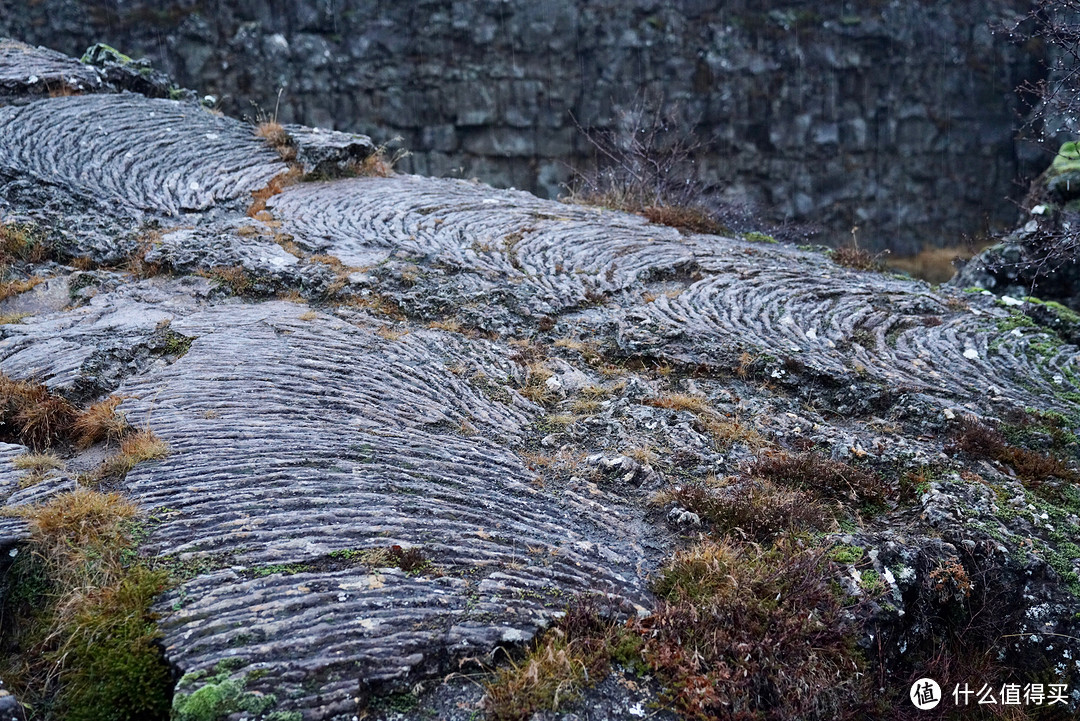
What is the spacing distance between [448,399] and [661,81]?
60.1ft

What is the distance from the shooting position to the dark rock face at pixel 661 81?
19.4m

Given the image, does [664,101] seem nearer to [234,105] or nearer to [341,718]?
[234,105]

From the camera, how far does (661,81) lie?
69.9 ft

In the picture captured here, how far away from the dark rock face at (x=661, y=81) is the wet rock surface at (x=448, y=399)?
11356 millimetres

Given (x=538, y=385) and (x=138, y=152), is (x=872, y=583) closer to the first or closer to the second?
(x=538, y=385)

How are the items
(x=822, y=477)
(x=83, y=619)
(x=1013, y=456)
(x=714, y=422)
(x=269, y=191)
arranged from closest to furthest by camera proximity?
(x=83, y=619) < (x=822, y=477) < (x=1013, y=456) < (x=714, y=422) < (x=269, y=191)

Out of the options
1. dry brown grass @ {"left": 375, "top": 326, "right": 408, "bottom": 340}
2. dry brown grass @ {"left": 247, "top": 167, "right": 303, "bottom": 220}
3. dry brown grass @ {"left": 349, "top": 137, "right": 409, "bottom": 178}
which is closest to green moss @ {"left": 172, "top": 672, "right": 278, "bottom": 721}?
dry brown grass @ {"left": 375, "top": 326, "right": 408, "bottom": 340}

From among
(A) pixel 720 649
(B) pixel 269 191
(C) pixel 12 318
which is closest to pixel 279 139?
(B) pixel 269 191

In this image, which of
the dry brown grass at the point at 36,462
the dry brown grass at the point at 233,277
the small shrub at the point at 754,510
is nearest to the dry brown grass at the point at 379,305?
the dry brown grass at the point at 233,277

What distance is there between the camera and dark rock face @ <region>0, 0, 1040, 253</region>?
19438 millimetres

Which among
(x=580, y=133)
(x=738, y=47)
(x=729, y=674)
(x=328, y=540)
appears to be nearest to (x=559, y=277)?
(x=328, y=540)

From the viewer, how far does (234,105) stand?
19.4 meters

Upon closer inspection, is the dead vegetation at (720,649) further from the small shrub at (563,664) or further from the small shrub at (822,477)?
the small shrub at (822,477)

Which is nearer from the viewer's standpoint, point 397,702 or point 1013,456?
point 397,702
